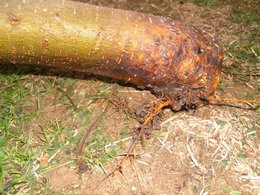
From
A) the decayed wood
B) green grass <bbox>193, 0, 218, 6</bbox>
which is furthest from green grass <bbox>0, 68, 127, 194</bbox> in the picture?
green grass <bbox>193, 0, 218, 6</bbox>

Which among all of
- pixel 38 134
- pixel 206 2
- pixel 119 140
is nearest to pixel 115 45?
pixel 119 140

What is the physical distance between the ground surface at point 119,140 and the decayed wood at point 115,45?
0.24 meters

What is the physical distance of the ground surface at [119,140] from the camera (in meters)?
1.89

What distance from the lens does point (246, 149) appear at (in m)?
2.00

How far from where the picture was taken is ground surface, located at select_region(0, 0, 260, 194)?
1.89 metres

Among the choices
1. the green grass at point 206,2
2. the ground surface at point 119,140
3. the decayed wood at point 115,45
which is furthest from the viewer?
the green grass at point 206,2

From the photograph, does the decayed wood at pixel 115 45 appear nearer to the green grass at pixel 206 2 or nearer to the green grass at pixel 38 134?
the green grass at pixel 38 134

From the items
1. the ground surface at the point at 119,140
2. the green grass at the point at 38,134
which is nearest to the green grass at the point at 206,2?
the ground surface at the point at 119,140

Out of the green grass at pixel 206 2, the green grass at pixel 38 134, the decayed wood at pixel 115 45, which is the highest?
the green grass at pixel 206 2

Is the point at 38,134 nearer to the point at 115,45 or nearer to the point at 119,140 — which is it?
the point at 119,140

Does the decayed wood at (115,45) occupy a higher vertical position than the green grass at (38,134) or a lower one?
higher

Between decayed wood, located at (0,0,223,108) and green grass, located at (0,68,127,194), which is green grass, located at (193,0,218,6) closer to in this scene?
decayed wood, located at (0,0,223,108)

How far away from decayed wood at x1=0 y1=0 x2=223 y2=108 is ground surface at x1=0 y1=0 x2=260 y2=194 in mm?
242

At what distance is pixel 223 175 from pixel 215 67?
69 centimetres
